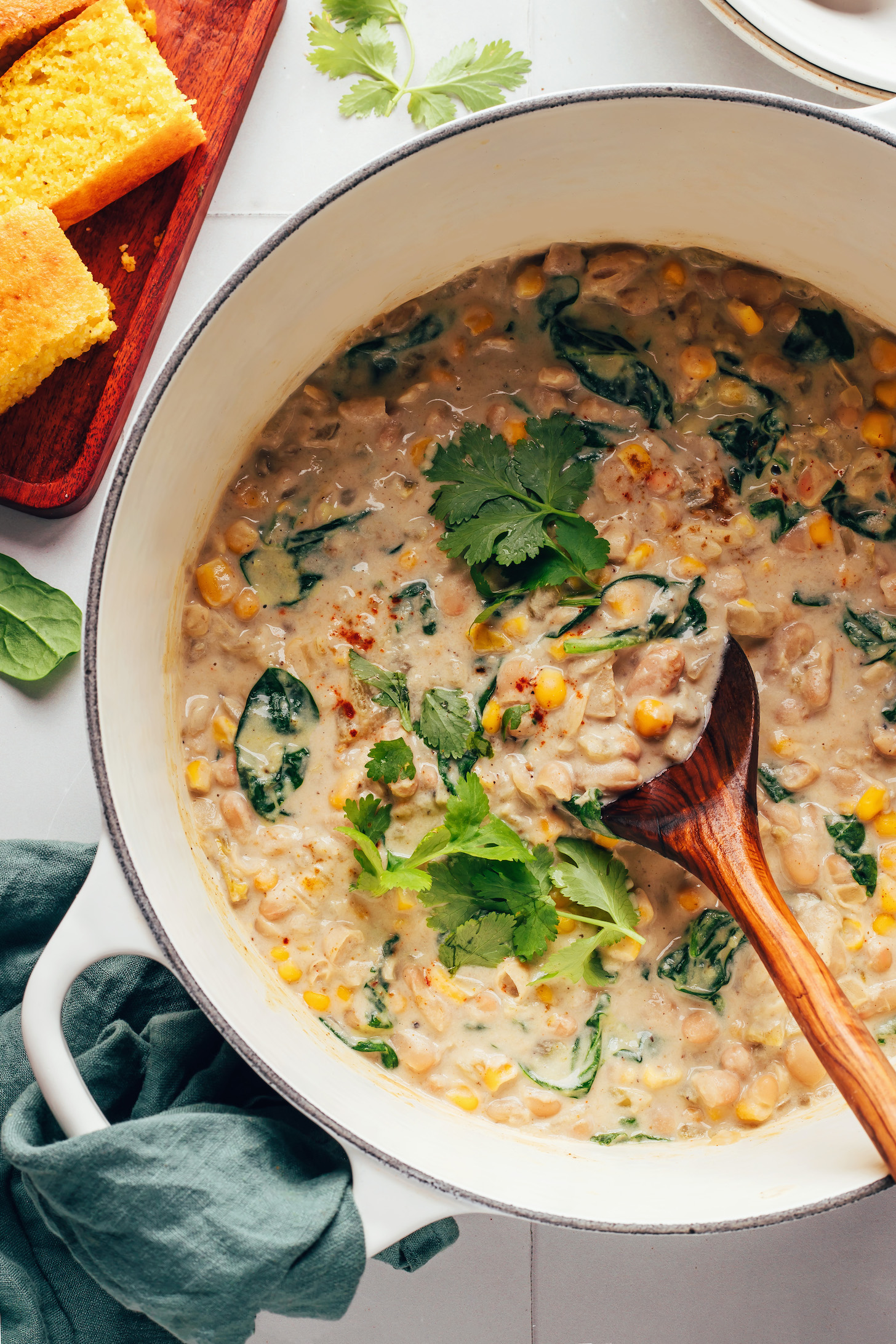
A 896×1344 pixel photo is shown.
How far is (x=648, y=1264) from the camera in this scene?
192cm

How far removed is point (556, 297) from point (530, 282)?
2.1 inches

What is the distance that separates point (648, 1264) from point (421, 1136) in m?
0.63

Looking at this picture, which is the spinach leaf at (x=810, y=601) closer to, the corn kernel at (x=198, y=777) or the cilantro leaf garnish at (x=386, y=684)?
the cilantro leaf garnish at (x=386, y=684)

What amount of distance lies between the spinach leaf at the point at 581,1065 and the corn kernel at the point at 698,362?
1110mm

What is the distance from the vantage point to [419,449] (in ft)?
5.84

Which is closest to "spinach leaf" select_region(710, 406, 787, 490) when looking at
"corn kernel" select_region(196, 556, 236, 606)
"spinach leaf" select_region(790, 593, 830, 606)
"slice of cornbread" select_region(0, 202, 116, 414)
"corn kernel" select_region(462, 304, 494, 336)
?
"spinach leaf" select_region(790, 593, 830, 606)

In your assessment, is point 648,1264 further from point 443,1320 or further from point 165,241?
point 165,241

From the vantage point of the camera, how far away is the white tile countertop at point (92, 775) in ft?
6.25

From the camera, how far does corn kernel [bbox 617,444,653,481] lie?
1.78 metres

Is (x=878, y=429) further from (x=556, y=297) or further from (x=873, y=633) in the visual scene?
(x=556, y=297)

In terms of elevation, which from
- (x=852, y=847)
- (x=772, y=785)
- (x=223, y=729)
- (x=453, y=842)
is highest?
(x=223, y=729)

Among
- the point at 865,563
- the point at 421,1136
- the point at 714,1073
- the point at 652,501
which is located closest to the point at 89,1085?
the point at 421,1136

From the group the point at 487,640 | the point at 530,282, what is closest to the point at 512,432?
the point at 530,282

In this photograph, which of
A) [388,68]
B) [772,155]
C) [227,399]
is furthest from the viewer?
[388,68]
